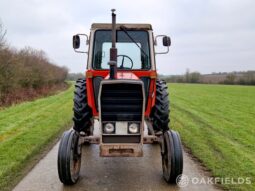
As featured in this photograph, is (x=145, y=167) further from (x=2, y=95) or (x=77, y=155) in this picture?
(x=2, y=95)

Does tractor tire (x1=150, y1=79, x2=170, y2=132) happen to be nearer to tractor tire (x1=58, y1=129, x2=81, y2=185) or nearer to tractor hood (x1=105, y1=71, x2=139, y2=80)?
tractor hood (x1=105, y1=71, x2=139, y2=80)

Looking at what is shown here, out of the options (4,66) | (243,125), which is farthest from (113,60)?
(4,66)

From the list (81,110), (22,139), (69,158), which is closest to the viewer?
(69,158)

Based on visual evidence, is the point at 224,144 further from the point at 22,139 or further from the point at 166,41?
the point at 22,139

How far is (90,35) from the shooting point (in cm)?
632

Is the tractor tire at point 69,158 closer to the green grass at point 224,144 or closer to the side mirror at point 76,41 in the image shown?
the side mirror at point 76,41

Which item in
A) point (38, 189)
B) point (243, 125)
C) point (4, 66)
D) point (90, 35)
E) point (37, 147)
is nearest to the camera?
point (38, 189)

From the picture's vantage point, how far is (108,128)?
16.9 feet

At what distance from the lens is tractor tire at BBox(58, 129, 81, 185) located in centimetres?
480

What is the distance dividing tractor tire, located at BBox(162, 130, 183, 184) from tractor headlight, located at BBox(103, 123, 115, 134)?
2.84 ft

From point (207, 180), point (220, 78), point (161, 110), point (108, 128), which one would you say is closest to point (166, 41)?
point (161, 110)

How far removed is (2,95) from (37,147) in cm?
1333

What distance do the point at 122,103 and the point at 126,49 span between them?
1634 mm

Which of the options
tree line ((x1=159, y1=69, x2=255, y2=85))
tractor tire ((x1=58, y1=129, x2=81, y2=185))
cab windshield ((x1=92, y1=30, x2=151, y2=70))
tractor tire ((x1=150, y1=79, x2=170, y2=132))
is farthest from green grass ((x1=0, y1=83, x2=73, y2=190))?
tree line ((x1=159, y1=69, x2=255, y2=85))
